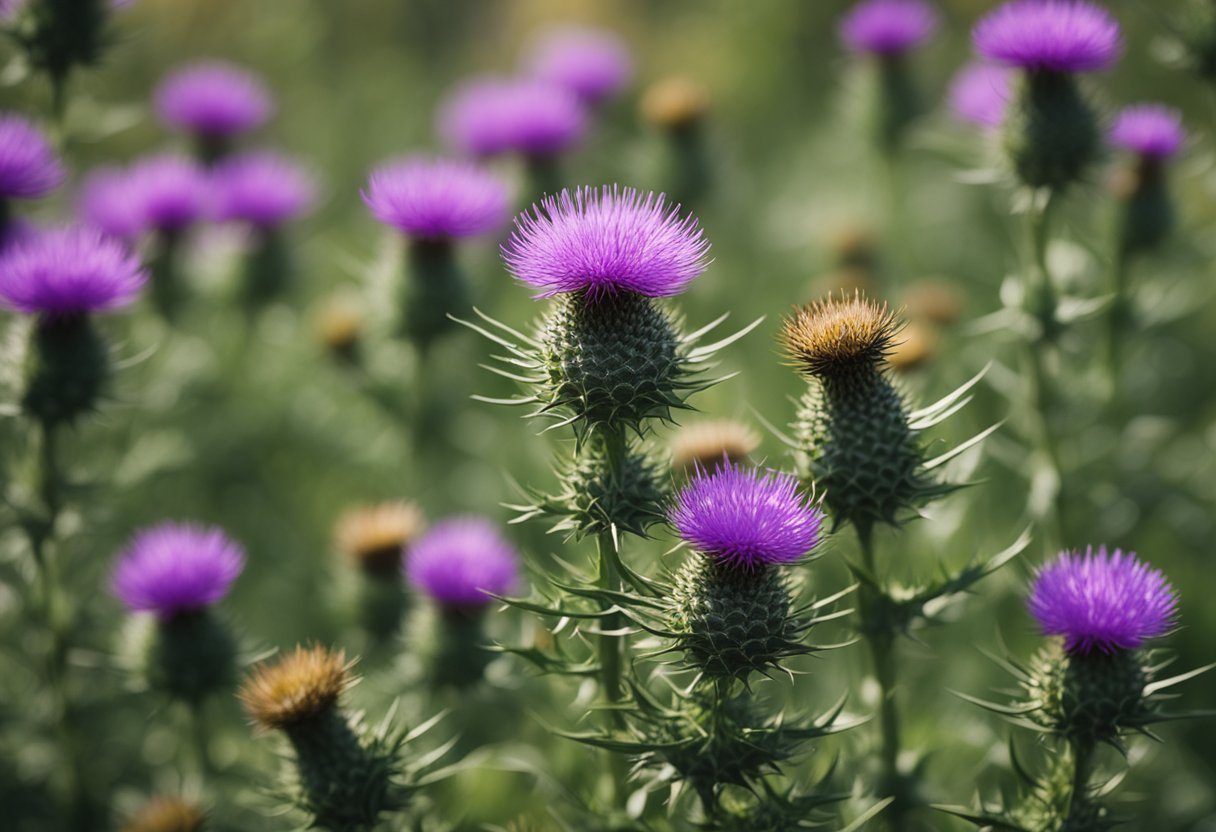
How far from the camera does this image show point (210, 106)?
863 cm

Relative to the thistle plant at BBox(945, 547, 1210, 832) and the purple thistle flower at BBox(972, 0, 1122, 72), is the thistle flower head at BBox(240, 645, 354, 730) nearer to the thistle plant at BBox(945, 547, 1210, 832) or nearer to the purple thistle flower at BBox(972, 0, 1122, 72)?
the thistle plant at BBox(945, 547, 1210, 832)

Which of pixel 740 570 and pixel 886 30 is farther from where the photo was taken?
pixel 886 30

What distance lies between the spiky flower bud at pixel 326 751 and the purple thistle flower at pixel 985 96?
174 inches

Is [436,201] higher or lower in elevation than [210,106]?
lower

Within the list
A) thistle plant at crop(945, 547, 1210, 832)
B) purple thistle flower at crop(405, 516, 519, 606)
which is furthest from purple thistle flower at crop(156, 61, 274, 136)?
thistle plant at crop(945, 547, 1210, 832)

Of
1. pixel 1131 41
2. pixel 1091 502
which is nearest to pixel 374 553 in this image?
pixel 1091 502

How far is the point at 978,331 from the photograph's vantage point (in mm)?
5566

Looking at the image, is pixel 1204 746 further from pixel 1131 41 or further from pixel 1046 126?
pixel 1131 41

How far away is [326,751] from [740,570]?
75.2 inches

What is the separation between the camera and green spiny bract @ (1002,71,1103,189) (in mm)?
5500

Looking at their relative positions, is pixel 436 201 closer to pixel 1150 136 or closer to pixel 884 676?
pixel 884 676

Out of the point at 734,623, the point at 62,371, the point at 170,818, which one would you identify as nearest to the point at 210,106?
the point at 62,371

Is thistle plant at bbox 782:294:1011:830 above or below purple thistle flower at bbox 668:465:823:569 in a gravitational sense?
above

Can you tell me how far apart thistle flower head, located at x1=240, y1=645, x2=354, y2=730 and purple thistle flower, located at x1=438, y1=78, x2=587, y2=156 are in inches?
181
